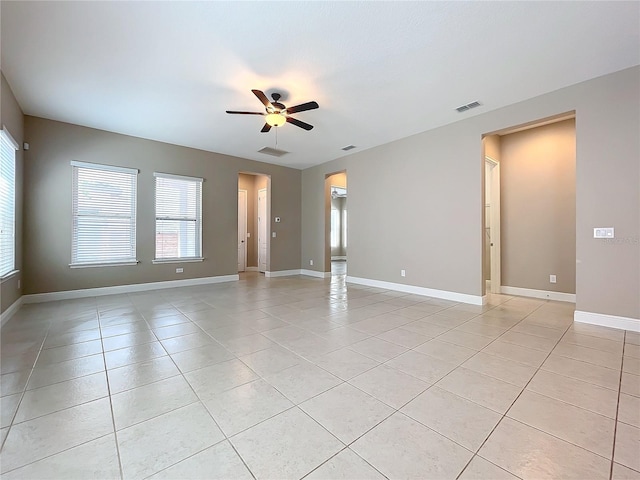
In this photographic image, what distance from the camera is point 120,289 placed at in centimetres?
514

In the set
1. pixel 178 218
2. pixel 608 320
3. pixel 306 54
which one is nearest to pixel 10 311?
pixel 178 218

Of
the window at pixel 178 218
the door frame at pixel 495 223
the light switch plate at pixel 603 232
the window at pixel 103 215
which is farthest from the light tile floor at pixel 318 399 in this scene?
the window at pixel 178 218

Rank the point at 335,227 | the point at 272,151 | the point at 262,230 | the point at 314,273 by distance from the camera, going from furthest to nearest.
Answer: the point at 335,227 → the point at 262,230 → the point at 314,273 → the point at 272,151

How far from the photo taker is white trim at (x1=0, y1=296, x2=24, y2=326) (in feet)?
10.7

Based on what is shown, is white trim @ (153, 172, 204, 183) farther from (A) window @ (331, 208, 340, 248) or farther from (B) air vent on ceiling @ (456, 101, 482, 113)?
(A) window @ (331, 208, 340, 248)

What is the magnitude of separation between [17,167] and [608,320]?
26.2 feet

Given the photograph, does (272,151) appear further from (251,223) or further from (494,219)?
(494,219)

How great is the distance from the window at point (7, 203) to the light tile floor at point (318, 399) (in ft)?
2.78

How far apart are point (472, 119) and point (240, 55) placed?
356 cm

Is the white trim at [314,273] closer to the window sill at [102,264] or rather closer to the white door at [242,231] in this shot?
the white door at [242,231]

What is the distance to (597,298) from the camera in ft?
10.8

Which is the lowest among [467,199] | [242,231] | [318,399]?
[318,399]

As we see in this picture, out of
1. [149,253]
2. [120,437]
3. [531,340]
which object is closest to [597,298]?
[531,340]

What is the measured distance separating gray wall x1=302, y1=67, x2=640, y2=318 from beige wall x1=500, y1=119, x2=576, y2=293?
1252 mm
